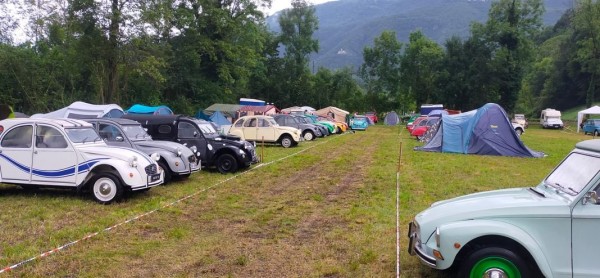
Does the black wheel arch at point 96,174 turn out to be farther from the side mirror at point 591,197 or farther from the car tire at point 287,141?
the car tire at point 287,141

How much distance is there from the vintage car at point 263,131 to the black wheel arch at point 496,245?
19.1 m

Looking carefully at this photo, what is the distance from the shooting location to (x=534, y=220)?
4.25 metres

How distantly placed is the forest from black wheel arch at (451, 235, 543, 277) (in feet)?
86.9

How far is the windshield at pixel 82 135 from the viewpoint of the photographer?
30.2 ft

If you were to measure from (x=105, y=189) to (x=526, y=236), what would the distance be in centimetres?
743

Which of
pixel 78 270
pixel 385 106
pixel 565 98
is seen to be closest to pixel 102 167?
pixel 78 270

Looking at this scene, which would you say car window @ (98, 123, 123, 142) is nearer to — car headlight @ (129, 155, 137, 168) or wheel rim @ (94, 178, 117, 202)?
car headlight @ (129, 155, 137, 168)

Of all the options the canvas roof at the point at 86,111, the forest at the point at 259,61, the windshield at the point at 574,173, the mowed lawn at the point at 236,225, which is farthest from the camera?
the forest at the point at 259,61

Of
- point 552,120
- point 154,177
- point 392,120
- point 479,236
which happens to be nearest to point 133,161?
point 154,177

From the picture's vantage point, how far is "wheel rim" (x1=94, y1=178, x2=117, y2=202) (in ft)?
28.8

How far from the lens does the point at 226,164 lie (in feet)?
45.9

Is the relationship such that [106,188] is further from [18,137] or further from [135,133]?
[135,133]

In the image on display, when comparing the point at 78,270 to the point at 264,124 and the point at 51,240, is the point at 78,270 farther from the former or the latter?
the point at 264,124

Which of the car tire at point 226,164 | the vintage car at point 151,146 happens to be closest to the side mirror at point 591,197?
the vintage car at point 151,146
